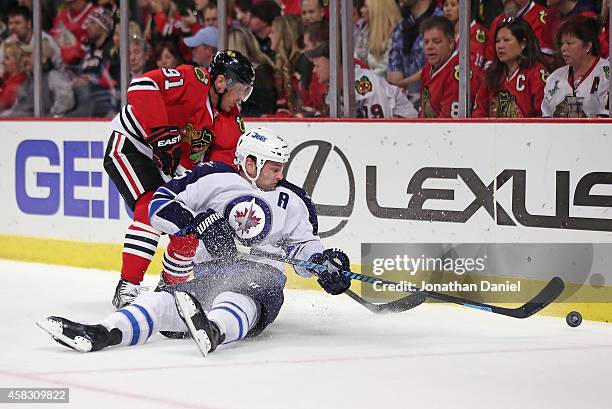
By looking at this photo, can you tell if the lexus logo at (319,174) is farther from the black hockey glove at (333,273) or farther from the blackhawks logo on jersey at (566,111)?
the black hockey glove at (333,273)

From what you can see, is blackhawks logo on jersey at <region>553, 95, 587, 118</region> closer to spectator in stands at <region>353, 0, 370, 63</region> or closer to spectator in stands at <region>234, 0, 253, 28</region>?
spectator in stands at <region>353, 0, 370, 63</region>

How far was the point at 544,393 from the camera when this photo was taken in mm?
3131

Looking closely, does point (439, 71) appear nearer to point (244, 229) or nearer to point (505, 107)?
point (505, 107)

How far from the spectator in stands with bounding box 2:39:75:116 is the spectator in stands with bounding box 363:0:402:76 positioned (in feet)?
6.32

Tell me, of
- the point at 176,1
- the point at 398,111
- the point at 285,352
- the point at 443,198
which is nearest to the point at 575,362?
the point at 285,352

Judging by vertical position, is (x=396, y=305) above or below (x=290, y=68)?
below

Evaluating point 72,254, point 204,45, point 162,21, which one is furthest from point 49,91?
point 204,45

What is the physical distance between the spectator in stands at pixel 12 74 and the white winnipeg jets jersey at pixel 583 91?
10.6ft

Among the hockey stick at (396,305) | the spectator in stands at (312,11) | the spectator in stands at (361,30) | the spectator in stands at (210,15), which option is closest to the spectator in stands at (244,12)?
the spectator in stands at (210,15)

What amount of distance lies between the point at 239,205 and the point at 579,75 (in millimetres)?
1495

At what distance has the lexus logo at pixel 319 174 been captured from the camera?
512 centimetres

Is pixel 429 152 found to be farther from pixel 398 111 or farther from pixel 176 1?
pixel 176 1

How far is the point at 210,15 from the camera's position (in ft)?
19.1

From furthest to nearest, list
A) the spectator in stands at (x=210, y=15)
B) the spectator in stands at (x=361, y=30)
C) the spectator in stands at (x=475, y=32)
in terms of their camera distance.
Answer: the spectator in stands at (x=210, y=15) → the spectator in stands at (x=361, y=30) → the spectator in stands at (x=475, y=32)
